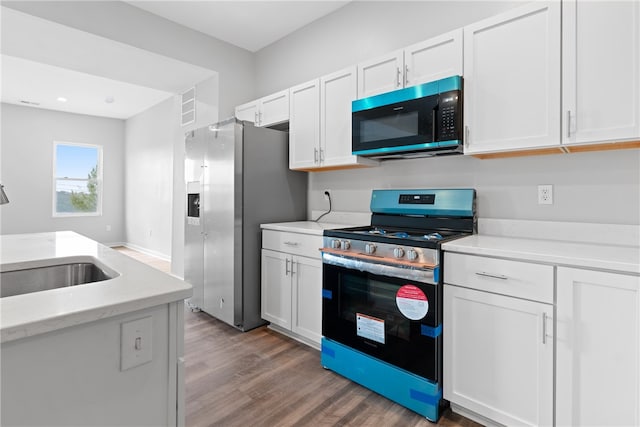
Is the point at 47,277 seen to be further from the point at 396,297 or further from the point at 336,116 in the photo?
the point at 336,116

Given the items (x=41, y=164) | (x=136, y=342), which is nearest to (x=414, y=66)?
(x=136, y=342)

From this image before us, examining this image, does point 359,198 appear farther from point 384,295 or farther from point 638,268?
point 638,268

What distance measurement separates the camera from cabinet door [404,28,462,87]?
2033 millimetres

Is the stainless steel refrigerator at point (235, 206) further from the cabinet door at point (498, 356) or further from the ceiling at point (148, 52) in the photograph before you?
the cabinet door at point (498, 356)

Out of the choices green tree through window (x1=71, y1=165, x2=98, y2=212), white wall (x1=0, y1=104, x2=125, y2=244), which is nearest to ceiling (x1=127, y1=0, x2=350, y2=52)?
white wall (x1=0, y1=104, x2=125, y2=244)

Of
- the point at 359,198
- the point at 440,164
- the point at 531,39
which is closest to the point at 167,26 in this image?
the point at 359,198

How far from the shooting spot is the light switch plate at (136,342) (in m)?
0.90

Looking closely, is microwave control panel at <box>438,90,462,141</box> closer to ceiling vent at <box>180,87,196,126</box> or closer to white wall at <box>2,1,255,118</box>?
white wall at <box>2,1,255,118</box>

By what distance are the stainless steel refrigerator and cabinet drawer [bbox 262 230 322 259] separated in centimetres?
14

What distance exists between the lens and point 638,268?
1.27 m

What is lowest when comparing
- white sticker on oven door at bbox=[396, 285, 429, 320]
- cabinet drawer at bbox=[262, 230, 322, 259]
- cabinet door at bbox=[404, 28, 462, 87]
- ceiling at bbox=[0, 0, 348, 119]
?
white sticker on oven door at bbox=[396, 285, 429, 320]

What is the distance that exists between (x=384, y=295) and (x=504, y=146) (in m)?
1.07

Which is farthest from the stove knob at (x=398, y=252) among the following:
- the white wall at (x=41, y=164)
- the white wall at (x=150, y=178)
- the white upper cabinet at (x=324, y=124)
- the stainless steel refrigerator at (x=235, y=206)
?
the white wall at (x=41, y=164)

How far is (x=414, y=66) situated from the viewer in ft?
7.34
